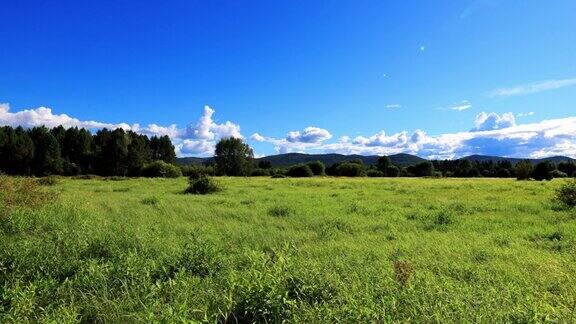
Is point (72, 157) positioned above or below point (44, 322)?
above

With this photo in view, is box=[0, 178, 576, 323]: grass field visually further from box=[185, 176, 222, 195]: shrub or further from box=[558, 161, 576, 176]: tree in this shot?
box=[558, 161, 576, 176]: tree

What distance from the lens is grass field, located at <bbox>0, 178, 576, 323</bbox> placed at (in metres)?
5.71

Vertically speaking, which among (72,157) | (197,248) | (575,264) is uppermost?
(72,157)

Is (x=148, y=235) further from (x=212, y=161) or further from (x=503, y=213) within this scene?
(x=212, y=161)

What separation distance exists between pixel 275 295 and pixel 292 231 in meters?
7.43

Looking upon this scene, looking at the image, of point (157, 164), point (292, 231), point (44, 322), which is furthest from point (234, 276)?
point (157, 164)

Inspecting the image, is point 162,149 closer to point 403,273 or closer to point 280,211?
point 280,211

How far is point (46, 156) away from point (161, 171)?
2913 centimetres

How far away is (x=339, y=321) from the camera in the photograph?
17.0 feet

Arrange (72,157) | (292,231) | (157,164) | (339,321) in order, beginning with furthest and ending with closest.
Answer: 1. (72,157)
2. (157,164)
3. (292,231)
4. (339,321)

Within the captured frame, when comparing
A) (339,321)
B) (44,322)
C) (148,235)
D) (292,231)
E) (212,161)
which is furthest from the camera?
(212,161)

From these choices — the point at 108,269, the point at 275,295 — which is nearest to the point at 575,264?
the point at 275,295

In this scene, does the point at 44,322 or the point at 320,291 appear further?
the point at 320,291

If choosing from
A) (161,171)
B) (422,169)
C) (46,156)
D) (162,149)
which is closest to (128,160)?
(46,156)
